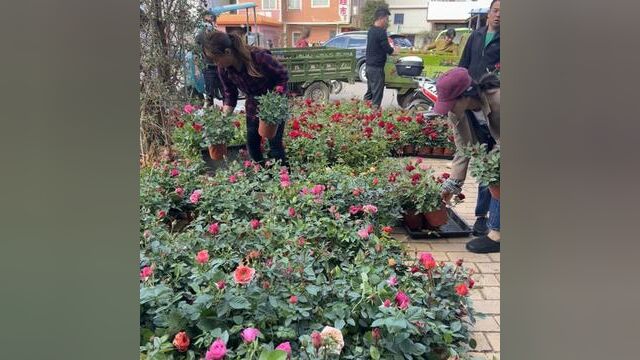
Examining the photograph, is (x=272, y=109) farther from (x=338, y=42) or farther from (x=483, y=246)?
(x=483, y=246)

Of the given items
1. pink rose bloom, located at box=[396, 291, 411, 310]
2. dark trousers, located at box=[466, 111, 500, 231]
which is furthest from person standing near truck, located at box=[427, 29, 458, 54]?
pink rose bloom, located at box=[396, 291, 411, 310]

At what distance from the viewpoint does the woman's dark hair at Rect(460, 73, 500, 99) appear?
99.9 inches

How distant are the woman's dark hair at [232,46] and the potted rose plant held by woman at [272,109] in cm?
22

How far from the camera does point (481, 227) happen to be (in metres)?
3.14

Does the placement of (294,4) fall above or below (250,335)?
above

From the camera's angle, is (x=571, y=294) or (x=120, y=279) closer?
(x=571, y=294)

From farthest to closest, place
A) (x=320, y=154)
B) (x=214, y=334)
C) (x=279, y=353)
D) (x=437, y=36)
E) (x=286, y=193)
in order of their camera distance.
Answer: (x=320, y=154) < (x=437, y=36) < (x=286, y=193) < (x=214, y=334) < (x=279, y=353)

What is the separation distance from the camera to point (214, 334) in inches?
64.1

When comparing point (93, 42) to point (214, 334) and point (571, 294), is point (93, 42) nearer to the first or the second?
point (214, 334)

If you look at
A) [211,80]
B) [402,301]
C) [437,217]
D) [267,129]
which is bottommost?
[437,217]

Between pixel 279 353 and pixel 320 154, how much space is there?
267 centimetres

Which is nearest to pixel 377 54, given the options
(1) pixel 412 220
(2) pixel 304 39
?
(2) pixel 304 39

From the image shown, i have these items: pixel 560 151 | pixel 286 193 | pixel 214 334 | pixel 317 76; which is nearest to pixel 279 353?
pixel 214 334

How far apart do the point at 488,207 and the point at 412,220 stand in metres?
0.44
